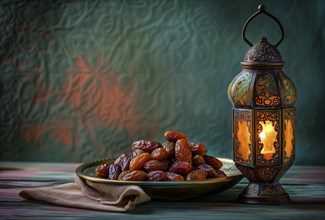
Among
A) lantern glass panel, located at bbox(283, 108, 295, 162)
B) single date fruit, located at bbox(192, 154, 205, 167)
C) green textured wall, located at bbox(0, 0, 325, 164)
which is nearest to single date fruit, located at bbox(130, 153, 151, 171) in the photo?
single date fruit, located at bbox(192, 154, 205, 167)

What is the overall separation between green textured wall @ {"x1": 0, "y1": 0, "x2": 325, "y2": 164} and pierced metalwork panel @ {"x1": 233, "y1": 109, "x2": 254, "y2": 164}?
0.75m

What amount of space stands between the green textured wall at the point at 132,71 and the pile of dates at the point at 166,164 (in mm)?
672

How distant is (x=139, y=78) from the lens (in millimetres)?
2480

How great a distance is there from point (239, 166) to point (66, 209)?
408mm

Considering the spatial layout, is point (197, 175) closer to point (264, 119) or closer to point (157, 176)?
point (157, 176)

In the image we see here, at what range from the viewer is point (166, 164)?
5.73 feet

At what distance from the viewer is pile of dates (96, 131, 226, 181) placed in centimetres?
171

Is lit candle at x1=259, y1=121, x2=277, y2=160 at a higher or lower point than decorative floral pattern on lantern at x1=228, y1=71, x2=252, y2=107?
lower

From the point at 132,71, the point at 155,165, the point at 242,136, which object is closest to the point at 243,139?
the point at 242,136

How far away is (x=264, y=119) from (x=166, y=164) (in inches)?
10.2

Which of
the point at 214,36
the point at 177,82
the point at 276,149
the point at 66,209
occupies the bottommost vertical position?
the point at 66,209

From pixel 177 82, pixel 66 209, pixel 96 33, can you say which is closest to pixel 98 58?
pixel 96 33

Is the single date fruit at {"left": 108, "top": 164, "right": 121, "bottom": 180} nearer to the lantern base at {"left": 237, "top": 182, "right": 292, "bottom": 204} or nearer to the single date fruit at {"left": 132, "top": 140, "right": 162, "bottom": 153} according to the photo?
the single date fruit at {"left": 132, "top": 140, "right": 162, "bottom": 153}

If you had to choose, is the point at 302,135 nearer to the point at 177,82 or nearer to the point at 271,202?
the point at 177,82
